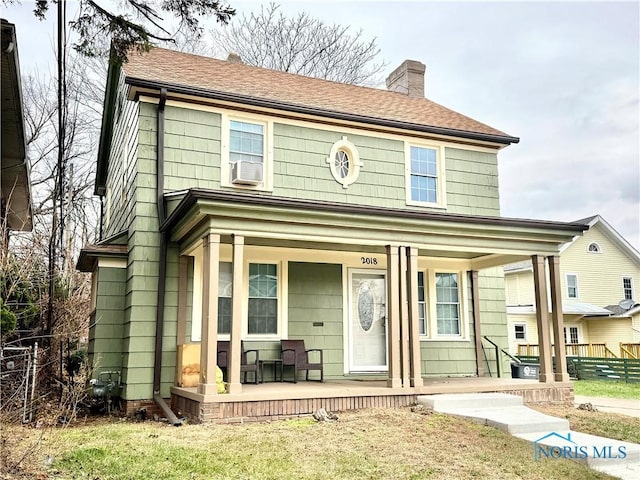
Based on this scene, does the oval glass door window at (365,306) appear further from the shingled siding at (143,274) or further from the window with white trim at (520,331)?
the window with white trim at (520,331)

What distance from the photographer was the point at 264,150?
10250mm

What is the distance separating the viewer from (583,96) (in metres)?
20.8

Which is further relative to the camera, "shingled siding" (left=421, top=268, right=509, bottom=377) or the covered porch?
"shingled siding" (left=421, top=268, right=509, bottom=377)

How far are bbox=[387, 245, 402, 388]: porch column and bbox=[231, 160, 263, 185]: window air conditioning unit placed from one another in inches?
106

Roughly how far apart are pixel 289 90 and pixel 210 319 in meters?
5.87

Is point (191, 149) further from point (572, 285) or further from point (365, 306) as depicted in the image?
point (572, 285)

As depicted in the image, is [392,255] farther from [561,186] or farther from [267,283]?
[561,186]

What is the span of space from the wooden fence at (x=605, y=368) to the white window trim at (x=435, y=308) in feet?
23.1

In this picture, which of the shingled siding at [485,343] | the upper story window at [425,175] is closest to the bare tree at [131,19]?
the upper story window at [425,175]

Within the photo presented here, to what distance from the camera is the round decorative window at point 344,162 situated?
10.8 meters

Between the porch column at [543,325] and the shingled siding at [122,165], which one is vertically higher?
the shingled siding at [122,165]

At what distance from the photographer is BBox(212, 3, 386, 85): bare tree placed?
2275cm

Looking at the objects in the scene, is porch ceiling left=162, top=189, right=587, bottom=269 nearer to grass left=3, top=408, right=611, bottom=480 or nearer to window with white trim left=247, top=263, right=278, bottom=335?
window with white trim left=247, top=263, right=278, bottom=335

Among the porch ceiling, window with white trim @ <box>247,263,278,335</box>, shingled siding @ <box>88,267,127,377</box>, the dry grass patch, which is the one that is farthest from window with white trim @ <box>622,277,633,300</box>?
shingled siding @ <box>88,267,127,377</box>
